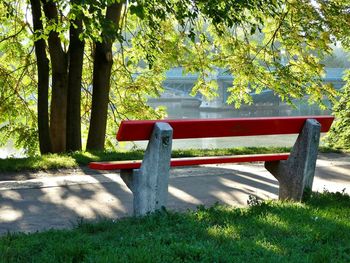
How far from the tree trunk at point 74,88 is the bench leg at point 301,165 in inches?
219

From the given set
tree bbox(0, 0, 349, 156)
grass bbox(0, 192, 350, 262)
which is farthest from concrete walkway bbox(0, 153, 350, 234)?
tree bbox(0, 0, 349, 156)

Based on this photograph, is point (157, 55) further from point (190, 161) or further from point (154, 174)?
point (154, 174)

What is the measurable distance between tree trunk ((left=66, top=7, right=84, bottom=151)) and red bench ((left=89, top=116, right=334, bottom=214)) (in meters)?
5.44

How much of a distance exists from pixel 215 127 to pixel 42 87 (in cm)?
602

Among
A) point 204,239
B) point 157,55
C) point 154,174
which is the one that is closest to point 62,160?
point 154,174

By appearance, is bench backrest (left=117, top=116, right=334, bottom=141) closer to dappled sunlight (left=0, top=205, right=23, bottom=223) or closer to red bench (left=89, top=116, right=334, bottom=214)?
red bench (left=89, top=116, right=334, bottom=214)

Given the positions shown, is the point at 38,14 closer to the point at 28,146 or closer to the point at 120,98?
the point at 28,146

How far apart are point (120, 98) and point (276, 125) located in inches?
425

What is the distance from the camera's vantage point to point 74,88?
9531 mm

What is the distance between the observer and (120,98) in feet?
49.1

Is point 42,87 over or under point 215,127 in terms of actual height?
over

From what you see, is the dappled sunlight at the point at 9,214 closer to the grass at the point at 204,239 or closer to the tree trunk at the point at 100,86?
the grass at the point at 204,239

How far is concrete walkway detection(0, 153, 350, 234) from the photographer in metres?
4.26

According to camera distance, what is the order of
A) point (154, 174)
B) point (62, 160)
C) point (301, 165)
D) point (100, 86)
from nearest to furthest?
point (154, 174)
point (301, 165)
point (62, 160)
point (100, 86)
